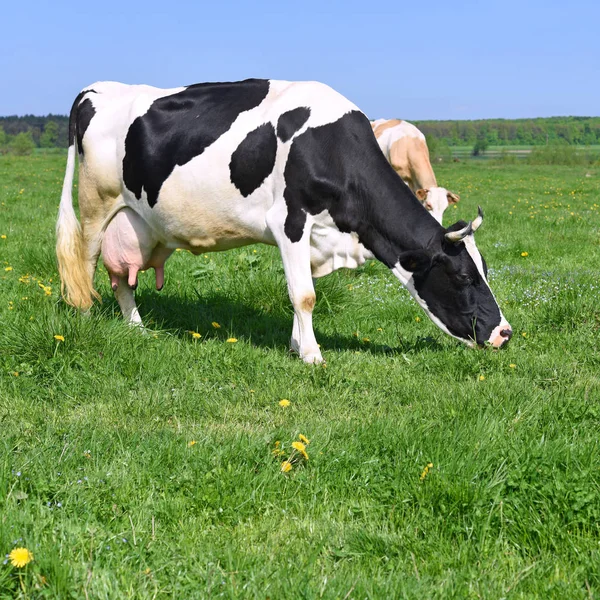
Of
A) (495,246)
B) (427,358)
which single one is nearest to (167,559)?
(427,358)

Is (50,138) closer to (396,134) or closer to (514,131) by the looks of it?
(514,131)

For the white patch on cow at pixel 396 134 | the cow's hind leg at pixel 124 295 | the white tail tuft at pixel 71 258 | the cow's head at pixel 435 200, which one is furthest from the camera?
the white patch on cow at pixel 396 134

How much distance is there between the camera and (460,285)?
18.3ft

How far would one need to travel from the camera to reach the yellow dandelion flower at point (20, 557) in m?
2.57

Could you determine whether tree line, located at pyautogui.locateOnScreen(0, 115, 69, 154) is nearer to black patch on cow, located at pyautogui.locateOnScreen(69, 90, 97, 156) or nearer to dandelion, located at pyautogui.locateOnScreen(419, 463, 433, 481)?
black patch on cow, located at pyautogui.locateOnScreen(69, 90, 97, 156)

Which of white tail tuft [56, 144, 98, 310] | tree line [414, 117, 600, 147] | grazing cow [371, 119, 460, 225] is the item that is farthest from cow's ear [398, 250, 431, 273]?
tree line [414, 117, 600, 147]

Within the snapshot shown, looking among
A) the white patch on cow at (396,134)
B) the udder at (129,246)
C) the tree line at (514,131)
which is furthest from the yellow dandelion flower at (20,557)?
the tree line at (514,131)

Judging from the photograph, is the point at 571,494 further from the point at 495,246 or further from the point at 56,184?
the point at 56,184

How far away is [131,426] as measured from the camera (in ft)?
14.1

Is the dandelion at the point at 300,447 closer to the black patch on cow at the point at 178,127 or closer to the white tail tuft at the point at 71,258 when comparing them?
the black patch on cow at the point at 178,127

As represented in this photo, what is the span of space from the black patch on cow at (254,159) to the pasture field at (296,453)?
1.23m

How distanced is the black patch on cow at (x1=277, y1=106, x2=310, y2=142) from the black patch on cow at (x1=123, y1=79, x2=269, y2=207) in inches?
14.0

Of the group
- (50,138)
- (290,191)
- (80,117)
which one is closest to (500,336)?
(290,191)

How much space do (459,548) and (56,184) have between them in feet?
62.5
